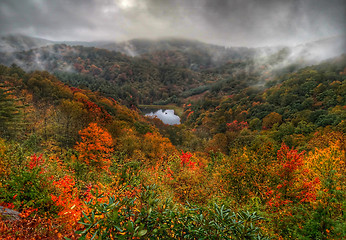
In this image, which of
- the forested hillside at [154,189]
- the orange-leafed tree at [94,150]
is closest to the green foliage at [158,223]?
the forested hillside at [154,189]

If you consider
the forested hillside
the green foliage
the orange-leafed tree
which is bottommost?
the orange-leafed tree

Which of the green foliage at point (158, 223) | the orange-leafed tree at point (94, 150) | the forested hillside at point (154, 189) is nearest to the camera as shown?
A: the green foliage at point (158, 223)

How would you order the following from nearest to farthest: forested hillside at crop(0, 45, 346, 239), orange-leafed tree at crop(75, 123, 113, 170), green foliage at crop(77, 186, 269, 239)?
1. green foliage at crop(77, 186, 269, 239)
2. forested hillside at crop(0, 45, 346, 239)
3. orange-leafed tree at crop(75, 123, 113, 170)

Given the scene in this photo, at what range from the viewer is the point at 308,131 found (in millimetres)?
84125

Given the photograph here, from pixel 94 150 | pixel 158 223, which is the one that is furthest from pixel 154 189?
pixel 94 150

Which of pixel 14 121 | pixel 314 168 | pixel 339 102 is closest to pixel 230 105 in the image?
pixel 339 102

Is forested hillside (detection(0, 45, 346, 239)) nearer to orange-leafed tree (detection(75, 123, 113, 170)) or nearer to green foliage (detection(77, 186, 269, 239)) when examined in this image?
green foliage (detection(77, 186, 269, 239))

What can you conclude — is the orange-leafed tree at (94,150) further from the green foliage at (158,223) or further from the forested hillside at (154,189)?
the green foliage at (158,223)

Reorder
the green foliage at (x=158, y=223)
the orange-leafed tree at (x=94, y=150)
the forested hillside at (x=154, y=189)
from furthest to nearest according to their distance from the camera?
the orange-leafed tree at (x=94, y=150) → the forested hillside at (x=154, y=189) → the green foliage at (x=158, y=223)

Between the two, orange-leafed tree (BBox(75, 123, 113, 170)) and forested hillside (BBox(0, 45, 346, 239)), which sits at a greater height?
forested hillside (BBox(0, 45, 346, 239))

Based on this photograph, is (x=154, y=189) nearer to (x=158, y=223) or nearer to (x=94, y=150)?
(x=158, y=223)

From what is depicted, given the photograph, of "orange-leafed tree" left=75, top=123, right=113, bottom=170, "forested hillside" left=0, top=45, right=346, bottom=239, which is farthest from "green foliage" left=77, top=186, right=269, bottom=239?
"orange-leafed tree" left=75, top=123, right=113, bottom=170

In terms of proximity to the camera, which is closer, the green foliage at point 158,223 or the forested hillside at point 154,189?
the green foliage at point 158,223

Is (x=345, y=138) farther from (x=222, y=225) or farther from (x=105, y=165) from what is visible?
(x=105, y=165)
